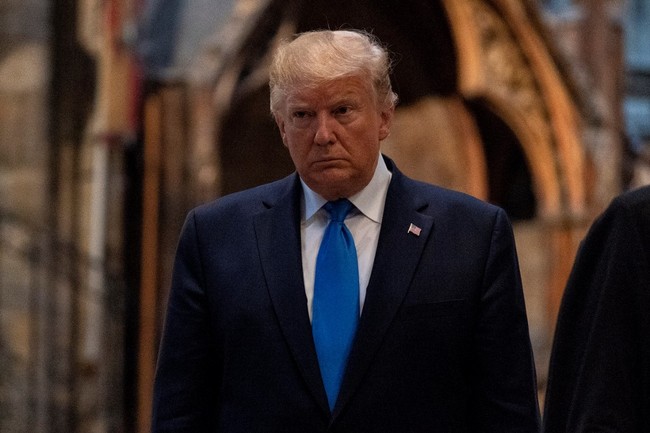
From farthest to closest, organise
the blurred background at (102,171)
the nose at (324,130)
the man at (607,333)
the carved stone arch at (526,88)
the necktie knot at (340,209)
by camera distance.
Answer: the carved stone arch at (526,88) < the blurred background at (102,171) < the necktie knot at (340,209) < the nose at (324,130) < the man at (607,333)

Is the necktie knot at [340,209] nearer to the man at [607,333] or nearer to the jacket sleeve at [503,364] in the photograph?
the jacket sleeve at [503,364]

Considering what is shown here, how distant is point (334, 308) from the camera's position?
3078 mm

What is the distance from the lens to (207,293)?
3.20 meters

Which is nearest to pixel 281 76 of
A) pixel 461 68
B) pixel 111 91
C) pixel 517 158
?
pixel 111 91

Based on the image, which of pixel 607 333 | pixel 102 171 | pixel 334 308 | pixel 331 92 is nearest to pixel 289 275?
pixel 334 308

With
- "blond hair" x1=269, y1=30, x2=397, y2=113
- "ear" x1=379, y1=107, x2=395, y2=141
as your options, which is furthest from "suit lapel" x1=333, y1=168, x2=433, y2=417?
"blond hair" x1=269, y1=30, x2=397, y2=113

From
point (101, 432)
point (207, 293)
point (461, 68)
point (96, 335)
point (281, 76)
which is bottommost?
point (101, 432)

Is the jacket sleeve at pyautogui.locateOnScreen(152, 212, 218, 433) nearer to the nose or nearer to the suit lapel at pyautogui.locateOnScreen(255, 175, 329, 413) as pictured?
the suit lapel at pyautogui.locateOnScreen(255, 175, 329, 413)

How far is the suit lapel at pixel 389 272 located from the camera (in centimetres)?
302

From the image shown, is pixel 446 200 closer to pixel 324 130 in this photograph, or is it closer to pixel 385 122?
pixel 385 122

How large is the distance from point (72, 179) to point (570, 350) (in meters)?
→ 5.25

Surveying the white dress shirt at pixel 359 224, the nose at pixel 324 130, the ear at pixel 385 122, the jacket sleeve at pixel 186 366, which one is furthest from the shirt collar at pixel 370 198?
the jacket sleeve at pixel 186 366

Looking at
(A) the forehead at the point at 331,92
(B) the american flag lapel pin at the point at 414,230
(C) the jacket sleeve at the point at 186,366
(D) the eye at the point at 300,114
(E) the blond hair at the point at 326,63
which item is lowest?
(C) the jacket sleeve at the point at 186,366

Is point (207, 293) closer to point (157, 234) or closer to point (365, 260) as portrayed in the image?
point (365, 260)
